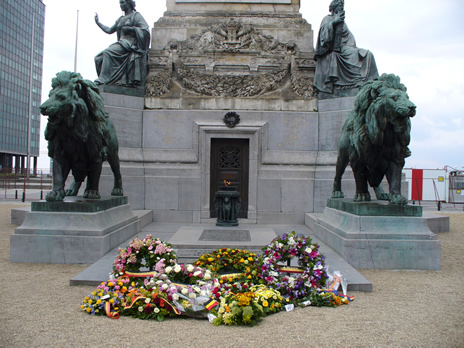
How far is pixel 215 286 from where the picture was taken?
467 centimetres

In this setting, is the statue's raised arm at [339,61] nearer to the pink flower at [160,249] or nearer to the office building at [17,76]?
the pink flower at [160,249]

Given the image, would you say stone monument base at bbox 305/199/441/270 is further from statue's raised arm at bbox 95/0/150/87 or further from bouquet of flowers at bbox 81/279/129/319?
statue's raised arm at bbox 95/0/150/87

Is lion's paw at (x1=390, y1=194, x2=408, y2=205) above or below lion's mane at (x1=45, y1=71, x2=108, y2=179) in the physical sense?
below

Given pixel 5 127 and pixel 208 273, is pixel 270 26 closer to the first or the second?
pixel 208 273

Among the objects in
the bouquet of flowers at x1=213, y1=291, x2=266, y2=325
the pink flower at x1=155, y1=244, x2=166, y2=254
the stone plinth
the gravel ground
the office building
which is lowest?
the gravel ground

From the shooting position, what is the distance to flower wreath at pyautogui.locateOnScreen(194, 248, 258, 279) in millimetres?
5285

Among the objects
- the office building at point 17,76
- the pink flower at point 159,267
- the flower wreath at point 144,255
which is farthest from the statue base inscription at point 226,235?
the office building at point 17,76

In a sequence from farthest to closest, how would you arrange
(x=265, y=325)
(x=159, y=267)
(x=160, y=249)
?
(x=160, y=249)
(x=159, y=267)
(x=265, y=325)

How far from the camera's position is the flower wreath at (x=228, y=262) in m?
5.29

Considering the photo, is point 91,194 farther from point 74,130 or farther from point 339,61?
point 339,61

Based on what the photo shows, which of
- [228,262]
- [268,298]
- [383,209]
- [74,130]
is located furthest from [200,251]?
[383,209]

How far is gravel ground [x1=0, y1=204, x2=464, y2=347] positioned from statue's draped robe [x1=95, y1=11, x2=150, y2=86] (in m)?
7.32

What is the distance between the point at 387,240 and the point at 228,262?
3.03 m

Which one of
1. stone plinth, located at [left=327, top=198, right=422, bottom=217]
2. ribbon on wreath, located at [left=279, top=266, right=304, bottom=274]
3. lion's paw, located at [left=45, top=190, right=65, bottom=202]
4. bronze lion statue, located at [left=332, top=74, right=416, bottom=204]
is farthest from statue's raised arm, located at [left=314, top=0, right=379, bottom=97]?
lion's paw, located at [left=45, top=190, right=65, bottom=202]
